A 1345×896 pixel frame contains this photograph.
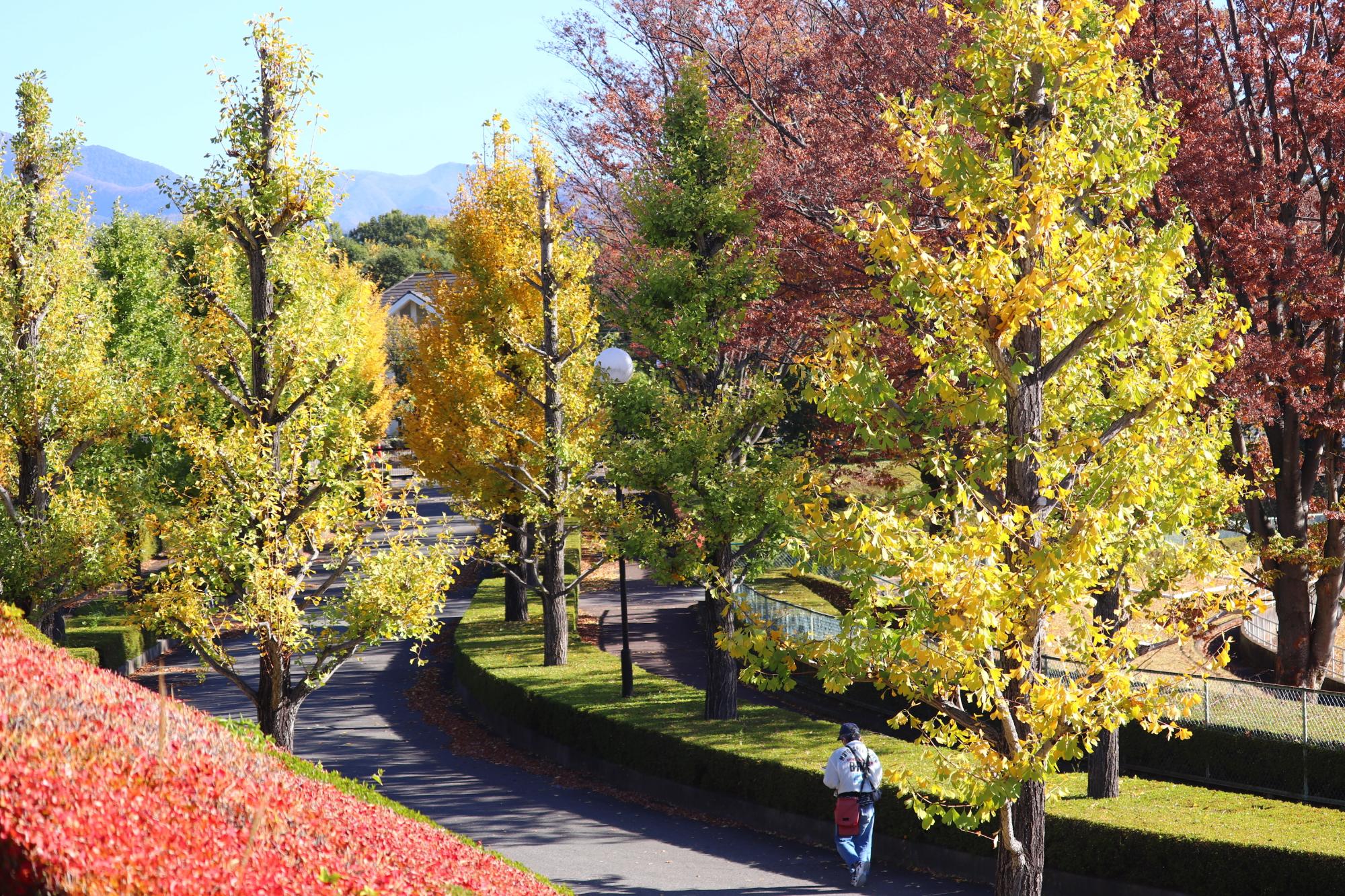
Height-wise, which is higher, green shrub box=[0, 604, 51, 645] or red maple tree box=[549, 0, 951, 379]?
red maple tree box=[549, 0, 951, 379]

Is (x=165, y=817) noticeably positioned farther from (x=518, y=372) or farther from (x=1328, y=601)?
(x=518, y=372)

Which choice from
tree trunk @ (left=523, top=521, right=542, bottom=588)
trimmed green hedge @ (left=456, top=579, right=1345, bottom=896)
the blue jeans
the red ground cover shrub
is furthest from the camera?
tree trunk @ (left=523, top=521, right=542, bottom=588)

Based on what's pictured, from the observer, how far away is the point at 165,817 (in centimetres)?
496

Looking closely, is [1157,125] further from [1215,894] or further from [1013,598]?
[1215,894]

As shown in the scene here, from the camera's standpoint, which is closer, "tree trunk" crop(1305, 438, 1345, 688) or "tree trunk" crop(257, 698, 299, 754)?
"tree trunk" crop(257, 698, 299, 754)

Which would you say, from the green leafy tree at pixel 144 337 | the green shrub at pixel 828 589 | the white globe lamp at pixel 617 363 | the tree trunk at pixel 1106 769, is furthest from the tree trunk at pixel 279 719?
the green shrub at pixel 828 589

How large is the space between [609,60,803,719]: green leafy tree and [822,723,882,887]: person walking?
12.8 feet

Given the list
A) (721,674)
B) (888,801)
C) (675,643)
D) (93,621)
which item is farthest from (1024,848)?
(93,621)

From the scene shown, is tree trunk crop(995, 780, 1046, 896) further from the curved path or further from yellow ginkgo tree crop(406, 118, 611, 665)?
yellow ginkgo tree crop(406, 118, 611, 665)

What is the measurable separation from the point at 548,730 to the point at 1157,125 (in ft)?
41.7

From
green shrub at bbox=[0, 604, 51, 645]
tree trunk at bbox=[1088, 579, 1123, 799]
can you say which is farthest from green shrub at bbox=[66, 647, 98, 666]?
tree trunk at bbox=[1088, 579, 1123, 799]

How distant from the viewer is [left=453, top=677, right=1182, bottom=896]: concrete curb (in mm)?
11312

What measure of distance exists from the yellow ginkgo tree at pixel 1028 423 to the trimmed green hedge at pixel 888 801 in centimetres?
93

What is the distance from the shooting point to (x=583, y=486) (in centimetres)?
1903
